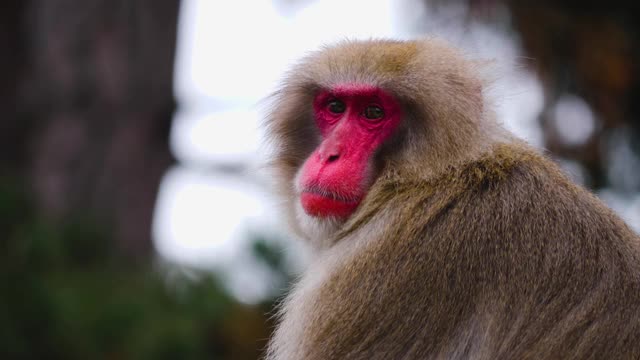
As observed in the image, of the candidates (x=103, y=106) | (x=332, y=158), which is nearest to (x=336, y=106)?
(x=332, y=158)

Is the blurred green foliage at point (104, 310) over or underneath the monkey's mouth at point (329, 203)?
underneath

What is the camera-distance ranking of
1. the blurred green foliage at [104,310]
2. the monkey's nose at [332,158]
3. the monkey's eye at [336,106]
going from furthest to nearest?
the blurred green foliage at [104,310], the monkey's eye at [336,106], the monkey's nose at [332,158]

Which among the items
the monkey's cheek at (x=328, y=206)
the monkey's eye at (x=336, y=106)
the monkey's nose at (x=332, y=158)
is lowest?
the monkey's cheek at (x=328, y=206)

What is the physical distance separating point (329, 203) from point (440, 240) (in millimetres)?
676

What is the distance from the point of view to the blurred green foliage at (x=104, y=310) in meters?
10.4

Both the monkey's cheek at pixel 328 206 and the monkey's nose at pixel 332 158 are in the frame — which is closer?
the monkey's cheek at pixel 328 206

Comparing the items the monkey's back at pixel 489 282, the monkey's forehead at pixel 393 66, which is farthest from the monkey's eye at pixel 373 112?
the monkey's back at pixel 489 282

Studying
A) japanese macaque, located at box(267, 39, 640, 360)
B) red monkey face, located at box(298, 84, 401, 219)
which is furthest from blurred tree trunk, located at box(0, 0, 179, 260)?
japanese macaque, located at box(267, 39, 640, 360)

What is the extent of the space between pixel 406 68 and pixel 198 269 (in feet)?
20.9

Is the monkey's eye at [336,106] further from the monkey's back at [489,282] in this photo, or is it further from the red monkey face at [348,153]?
the monkey's back at [489,282]

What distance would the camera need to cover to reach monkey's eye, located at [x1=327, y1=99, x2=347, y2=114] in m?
5.56

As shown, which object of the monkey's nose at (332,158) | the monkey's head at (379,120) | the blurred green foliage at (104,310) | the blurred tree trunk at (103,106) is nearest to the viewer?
the monkey's head at (379,120)

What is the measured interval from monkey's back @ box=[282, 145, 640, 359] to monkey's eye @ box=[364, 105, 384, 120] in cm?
60

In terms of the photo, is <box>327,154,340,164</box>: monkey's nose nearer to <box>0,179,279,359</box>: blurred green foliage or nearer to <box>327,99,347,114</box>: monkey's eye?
<box>327,99,347,114</box>: monkey's eye
